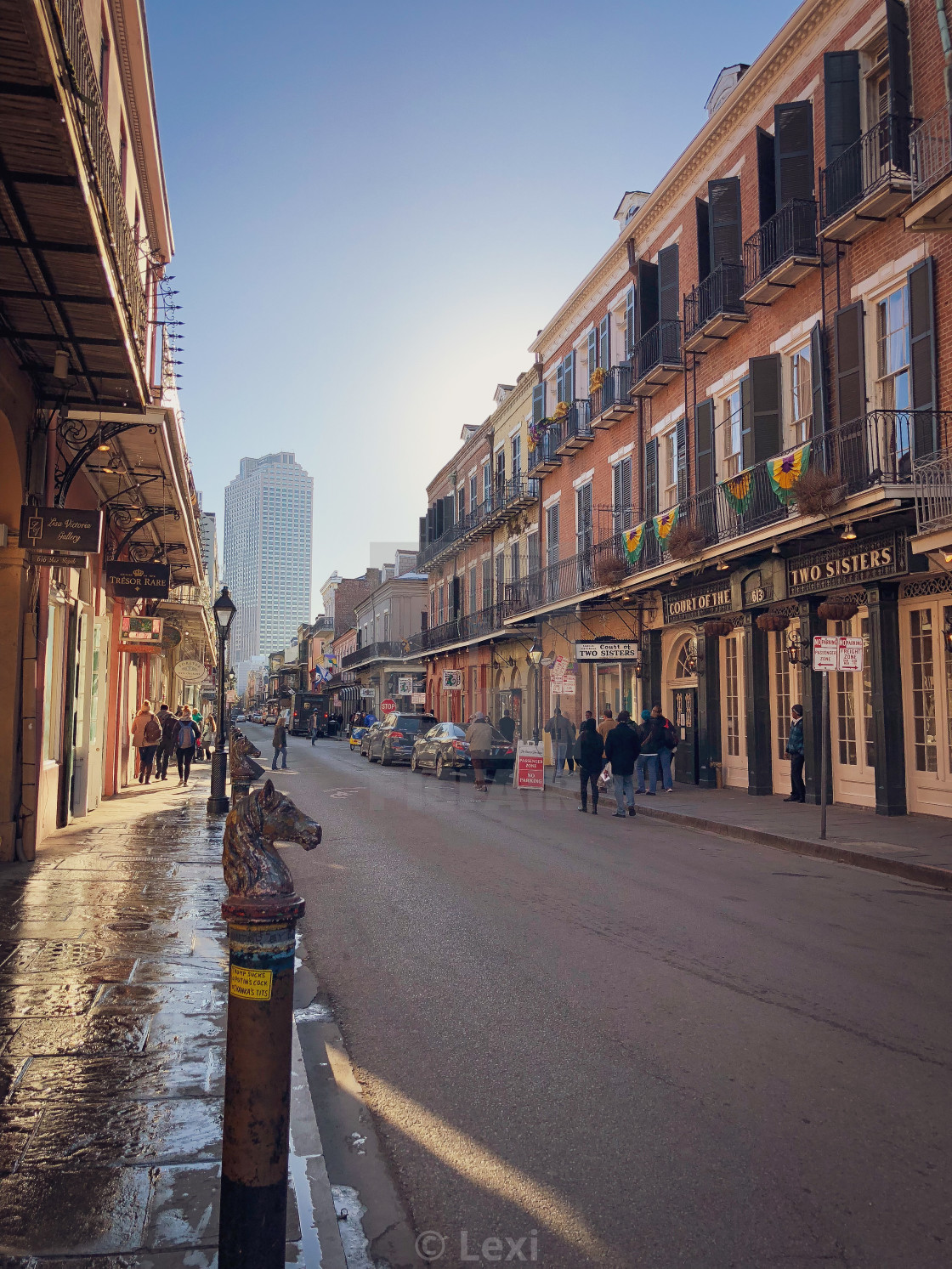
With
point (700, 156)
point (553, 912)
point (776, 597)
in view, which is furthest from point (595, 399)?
point (553, 912)

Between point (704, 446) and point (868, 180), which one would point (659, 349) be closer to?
point (704, 446)

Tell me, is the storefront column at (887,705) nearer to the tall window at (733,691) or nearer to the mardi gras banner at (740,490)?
the mardi gras banner at (740,490)

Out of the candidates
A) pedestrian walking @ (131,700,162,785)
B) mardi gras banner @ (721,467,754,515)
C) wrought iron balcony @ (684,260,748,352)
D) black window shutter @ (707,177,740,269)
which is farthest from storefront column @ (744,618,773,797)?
pedestrian walking @ (131,700,162,785)

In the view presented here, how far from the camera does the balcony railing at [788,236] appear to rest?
16.5 metres

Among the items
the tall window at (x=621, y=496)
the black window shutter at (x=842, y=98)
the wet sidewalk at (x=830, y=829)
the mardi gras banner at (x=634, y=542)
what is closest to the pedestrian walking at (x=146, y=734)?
the wet sidewalk at (x=830, y=829)

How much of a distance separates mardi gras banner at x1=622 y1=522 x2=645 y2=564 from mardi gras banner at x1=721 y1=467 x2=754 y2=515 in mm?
3886

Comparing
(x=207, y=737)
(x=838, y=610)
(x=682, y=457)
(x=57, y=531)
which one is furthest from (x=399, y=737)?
(x=57, y=531)

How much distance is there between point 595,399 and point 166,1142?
24996 millimetres

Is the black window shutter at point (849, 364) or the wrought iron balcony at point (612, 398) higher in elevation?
the wrought iron balcony at point (612, 398)

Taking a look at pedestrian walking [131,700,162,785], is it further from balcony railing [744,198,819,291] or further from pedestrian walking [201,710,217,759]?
balcony railing [744,198,819,291]

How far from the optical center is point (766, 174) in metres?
18.1

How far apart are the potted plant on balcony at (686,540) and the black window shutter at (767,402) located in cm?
191

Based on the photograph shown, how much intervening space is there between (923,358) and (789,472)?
2726 mm

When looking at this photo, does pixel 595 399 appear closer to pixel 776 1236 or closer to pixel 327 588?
pixel 776 1236
